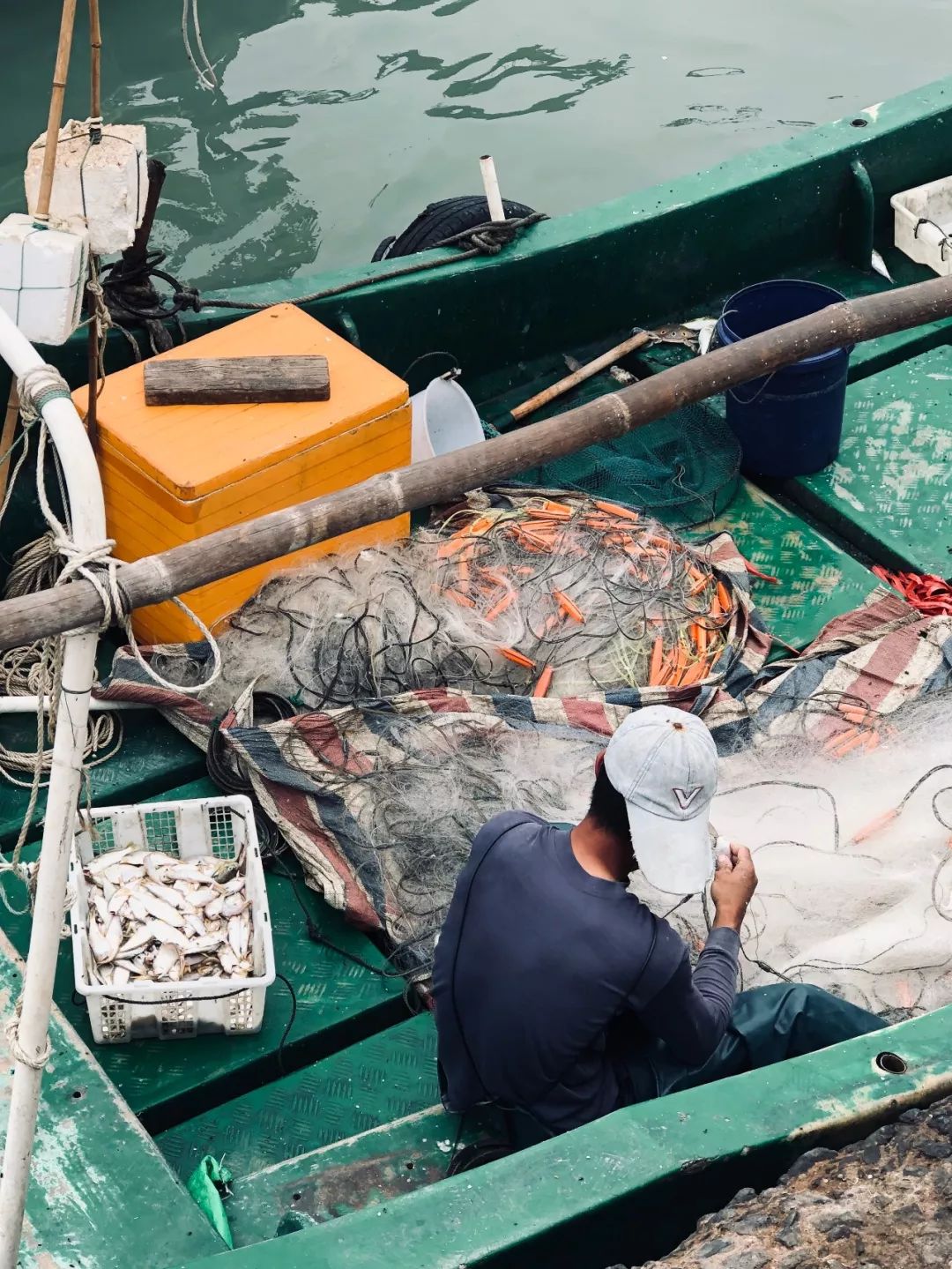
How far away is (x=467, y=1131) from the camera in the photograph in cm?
Result: 385

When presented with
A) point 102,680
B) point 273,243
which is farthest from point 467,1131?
point 273,243

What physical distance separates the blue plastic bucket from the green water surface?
415 cm

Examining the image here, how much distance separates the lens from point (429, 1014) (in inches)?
171

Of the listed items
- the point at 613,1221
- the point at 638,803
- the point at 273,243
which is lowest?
the point at 273,243

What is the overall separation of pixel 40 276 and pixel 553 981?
1.84 metres

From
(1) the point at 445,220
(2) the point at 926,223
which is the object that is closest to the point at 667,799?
(1) the point at 445,220

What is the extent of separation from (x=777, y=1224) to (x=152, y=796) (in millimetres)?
2782

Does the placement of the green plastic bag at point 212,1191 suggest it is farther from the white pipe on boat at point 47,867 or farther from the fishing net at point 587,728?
the fishing net at point 587,728

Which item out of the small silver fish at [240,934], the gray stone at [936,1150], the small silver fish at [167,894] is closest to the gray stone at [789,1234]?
the gray stone at [936,1150]

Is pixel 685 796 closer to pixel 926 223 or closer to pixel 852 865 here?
pixel 852 865

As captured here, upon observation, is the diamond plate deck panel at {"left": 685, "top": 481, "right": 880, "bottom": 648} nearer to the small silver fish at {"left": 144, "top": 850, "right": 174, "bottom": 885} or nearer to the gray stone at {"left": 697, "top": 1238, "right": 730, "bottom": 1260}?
the small silver fish at {"left": 144, "top": 850, "right": 174, "bottom": 885}

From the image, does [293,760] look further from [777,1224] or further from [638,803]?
[777,1224]

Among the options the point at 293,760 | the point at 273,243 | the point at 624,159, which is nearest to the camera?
the point at 293,760

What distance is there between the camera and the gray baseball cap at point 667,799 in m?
3.29
